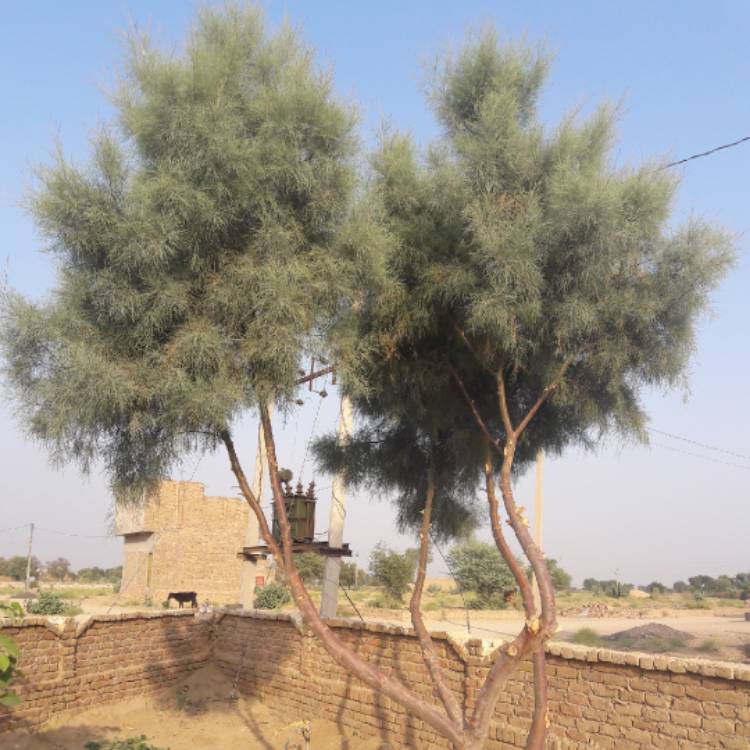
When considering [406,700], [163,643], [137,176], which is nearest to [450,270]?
[137,176]

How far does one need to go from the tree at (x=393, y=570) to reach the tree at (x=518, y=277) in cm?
3710

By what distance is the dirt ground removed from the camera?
1084cm

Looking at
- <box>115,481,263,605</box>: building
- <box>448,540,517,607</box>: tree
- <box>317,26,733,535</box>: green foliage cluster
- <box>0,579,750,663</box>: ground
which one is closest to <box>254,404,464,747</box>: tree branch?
<box>317,26,733,535</box>: green foliage cluster

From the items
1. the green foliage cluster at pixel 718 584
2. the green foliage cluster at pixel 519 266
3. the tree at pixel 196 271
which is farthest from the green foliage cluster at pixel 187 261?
the green foliage cluster at pixel 718 584

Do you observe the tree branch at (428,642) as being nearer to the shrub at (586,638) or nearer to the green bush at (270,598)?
the shrub at (586,638)

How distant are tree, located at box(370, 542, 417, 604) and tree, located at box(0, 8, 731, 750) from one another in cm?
3779

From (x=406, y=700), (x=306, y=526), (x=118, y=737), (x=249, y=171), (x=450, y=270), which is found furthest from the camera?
(x=118, y=737)

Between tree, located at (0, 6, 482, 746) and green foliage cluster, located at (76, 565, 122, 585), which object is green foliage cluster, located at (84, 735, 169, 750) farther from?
green foliage cluster, located at (76, 565, 122, 585)

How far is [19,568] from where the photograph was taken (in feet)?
287

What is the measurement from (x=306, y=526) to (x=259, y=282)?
473 centimetres

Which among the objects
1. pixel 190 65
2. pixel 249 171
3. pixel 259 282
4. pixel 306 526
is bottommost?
pixel 306 526

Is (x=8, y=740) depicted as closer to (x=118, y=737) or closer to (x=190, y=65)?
(x=118, y=737)

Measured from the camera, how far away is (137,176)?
7.01 meters

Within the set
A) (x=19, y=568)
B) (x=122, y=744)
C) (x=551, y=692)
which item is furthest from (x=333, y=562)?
(x=19, y=568)
